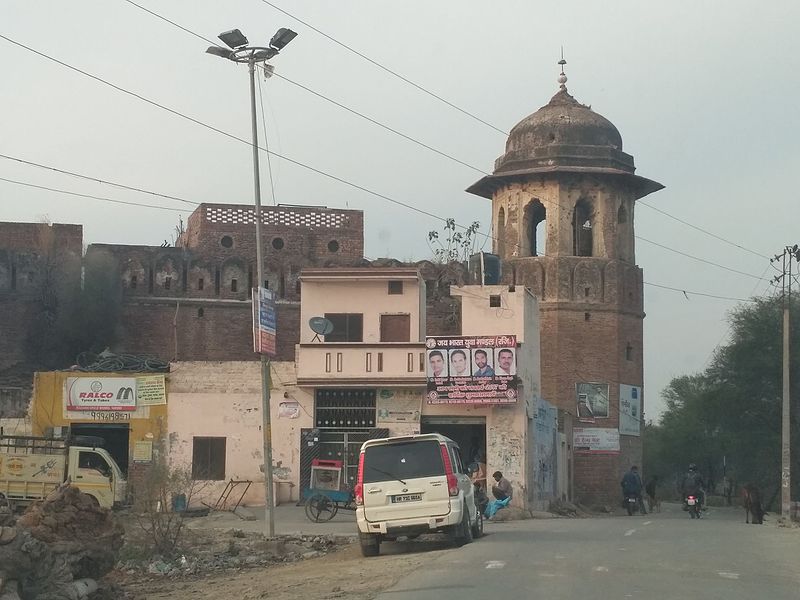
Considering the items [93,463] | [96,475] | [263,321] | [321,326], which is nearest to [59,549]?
[263,321]

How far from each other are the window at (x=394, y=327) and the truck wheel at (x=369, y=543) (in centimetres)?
1666

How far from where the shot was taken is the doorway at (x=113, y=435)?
117 ft

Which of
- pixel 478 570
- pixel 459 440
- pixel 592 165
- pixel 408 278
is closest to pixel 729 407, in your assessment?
pixel 592 165

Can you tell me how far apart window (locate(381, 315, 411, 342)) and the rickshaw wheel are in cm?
831

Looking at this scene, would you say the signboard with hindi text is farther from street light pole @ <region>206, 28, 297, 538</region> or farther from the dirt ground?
the dirt ground

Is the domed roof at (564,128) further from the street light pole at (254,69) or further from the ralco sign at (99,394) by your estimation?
the street light pole at (254,69)

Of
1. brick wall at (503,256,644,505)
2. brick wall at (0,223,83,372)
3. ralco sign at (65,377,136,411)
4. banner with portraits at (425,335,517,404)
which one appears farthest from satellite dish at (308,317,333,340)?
brick wall at (503,256,644,505)

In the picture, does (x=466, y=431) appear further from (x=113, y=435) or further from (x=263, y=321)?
(x=263, y=321)

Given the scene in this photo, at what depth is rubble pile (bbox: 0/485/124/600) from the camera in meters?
15.6

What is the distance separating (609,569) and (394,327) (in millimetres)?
21547

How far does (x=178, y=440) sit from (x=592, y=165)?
21.9 m

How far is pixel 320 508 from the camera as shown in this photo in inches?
1185

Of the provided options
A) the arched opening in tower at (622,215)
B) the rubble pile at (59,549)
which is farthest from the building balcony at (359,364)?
the arched opening in tower at (622,215)

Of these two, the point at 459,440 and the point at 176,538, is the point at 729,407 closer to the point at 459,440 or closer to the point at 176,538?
the point at 459,440
